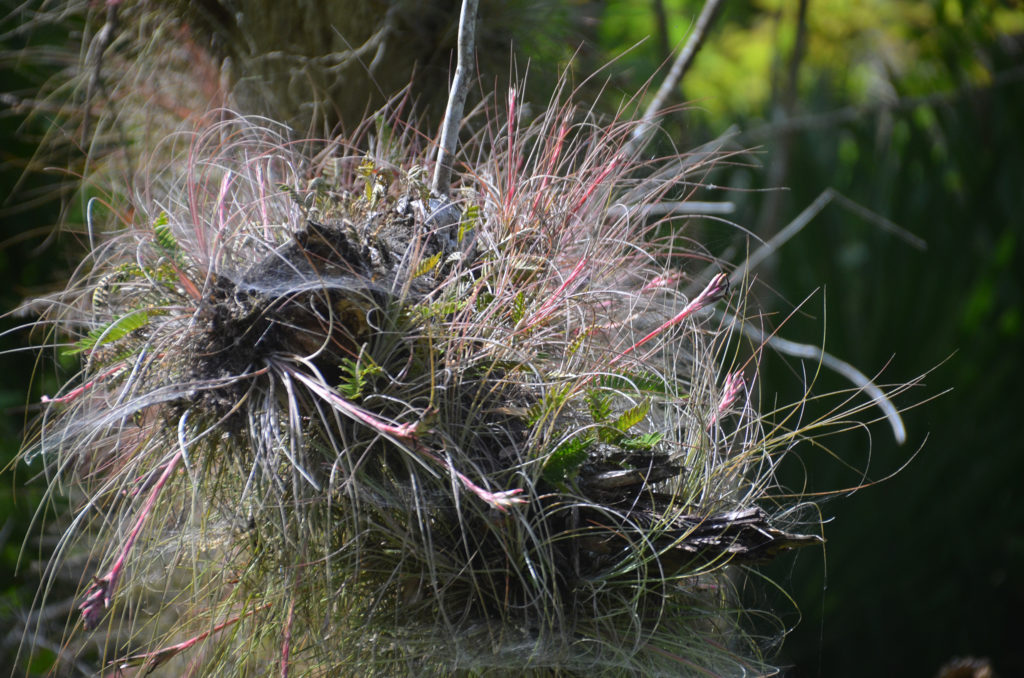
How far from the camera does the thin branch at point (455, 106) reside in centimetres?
81

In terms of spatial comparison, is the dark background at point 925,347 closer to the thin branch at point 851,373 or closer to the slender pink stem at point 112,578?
the thin branch at point 851,373

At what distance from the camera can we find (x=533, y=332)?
0.71m

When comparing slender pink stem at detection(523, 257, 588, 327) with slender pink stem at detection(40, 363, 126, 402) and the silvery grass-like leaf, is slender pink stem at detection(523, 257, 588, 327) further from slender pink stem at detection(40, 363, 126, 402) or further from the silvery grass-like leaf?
slender pink stem at detection(40, 363, 126, 402)

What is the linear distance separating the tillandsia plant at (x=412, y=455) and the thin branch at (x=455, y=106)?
0.18 feet

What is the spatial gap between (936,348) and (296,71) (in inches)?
106

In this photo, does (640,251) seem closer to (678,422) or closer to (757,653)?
(678,422)

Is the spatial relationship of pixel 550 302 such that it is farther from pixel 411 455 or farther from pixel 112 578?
pixel 112 578

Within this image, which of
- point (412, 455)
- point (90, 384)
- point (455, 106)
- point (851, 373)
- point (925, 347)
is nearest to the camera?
point (412, 455)

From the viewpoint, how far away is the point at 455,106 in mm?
829

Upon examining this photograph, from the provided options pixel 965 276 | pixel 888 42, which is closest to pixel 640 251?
pixel 965 276

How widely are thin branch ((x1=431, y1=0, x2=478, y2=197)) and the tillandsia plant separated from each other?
6 centimetres

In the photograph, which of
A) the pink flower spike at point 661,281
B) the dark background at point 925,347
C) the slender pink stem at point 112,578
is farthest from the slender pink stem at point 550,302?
the dark background at point 925,347

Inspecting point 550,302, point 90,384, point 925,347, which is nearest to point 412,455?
point 550,302

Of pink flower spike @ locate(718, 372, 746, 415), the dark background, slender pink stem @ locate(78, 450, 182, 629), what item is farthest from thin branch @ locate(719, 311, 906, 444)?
the dark background
